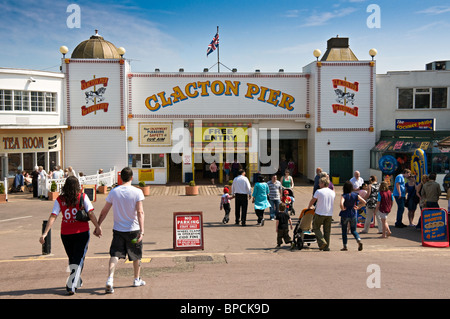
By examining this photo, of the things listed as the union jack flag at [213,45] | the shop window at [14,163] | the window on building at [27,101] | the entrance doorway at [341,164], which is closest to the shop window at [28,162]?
the shop window at [14,163]

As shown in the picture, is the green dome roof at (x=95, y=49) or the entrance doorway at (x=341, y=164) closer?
the entrance doorway at (x=341, y=164)

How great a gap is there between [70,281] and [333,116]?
2267cm

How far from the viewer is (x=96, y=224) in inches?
258

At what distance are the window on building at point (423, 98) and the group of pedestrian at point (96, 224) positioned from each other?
79.0 feet

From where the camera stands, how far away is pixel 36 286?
23.2 feet

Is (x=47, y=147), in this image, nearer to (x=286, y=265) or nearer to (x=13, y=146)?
(x=13, y=146)

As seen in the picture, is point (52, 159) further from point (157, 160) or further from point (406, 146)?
point (406, 146)

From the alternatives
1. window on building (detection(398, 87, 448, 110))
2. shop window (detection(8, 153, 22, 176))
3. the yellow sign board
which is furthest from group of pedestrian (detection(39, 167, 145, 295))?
window on building (detection(398, 87, 448, 110))

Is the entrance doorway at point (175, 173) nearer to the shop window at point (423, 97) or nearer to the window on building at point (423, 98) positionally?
the window on building at point (423, 98)

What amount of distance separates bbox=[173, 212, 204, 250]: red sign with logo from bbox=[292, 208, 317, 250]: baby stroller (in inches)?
88.7

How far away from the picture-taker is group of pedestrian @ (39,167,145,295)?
21.3ft

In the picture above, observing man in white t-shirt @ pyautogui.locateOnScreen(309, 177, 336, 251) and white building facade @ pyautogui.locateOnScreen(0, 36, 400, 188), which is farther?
white building facade @ pyautogui.locateOnScreen(0, 36, 400, 188)

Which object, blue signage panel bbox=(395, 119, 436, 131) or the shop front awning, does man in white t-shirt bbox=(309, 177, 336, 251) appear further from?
blue signage panel bbox=(395, 119, 436, 131)

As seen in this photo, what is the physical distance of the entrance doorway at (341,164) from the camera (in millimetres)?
27250
